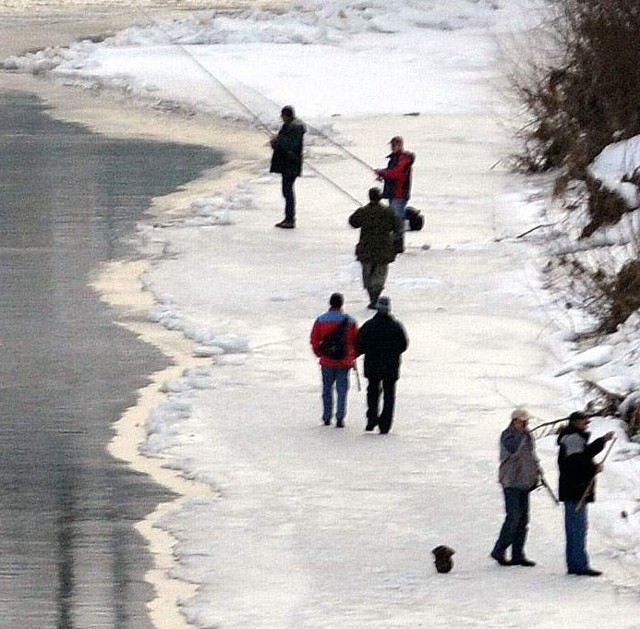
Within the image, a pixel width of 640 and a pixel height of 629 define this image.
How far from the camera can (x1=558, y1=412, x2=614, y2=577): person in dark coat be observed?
474 inches

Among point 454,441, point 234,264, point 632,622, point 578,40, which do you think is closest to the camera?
point 632,622

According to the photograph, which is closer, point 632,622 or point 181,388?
point 632,622

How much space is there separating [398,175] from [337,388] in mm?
7852

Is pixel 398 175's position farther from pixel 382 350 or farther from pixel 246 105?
pixel 246 105

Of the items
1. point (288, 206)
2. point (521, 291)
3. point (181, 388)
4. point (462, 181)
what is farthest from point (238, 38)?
point (181, 388)

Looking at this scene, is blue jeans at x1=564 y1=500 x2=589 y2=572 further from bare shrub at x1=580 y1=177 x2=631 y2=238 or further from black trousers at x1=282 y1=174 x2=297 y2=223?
black trousers at x1=282 y1=174 x2=297 y2=223

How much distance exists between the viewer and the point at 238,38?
51.2 m

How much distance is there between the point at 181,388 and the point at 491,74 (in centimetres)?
→ 2744

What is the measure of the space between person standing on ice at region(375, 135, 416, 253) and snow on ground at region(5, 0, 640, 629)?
2.37 ft

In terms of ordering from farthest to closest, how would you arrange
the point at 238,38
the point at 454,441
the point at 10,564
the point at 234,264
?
the point at 238,38 < the point at 234,264 < the point at 454,441 < the point at 10,564

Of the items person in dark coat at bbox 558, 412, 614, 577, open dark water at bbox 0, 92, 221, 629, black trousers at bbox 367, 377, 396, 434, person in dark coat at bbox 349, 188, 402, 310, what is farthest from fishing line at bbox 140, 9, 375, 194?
person in dark coat at bbox 558, 412, 614, 577

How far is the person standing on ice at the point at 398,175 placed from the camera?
23.1 m

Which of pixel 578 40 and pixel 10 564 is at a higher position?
pixel 578 40

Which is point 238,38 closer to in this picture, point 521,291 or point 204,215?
point 204,215
